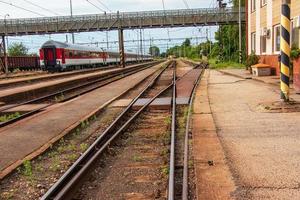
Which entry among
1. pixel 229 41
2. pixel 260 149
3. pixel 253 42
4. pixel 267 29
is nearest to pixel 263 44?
pixel 267 29

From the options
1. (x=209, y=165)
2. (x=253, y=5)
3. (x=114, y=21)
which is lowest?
(x=209, y=165)

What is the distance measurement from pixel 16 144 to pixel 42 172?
90.4 inches

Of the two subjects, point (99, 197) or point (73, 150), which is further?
point (73, 150)

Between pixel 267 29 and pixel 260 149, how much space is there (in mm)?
18296

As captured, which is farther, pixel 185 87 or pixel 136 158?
pixel 185 87

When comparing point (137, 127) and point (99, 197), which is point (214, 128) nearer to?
point (137, 127)

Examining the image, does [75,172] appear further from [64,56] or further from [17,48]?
[17,48]

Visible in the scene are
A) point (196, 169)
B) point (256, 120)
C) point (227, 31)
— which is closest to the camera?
point (196, 169)

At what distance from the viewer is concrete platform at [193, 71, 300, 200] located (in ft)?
17.1

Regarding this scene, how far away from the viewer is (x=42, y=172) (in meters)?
6.62

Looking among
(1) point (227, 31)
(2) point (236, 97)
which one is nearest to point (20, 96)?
(2) point (236, 97)

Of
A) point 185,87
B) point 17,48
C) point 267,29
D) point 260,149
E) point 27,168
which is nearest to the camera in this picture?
point 27,168

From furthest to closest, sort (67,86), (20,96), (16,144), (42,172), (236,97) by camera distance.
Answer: (67,86) → (20,96) → (236,97) → (16,144) → (42,172)

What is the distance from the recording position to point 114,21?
52188 mm
